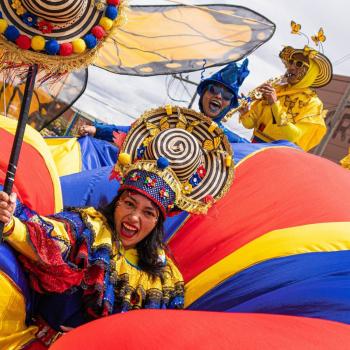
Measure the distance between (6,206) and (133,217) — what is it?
580 mm

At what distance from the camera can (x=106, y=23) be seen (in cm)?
135

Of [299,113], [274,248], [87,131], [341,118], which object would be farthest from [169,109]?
[341,118]

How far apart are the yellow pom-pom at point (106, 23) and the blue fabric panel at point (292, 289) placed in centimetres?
104

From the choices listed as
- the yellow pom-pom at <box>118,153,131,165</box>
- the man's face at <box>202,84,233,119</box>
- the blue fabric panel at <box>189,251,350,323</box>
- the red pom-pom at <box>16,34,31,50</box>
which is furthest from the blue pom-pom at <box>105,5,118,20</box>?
the man's face at <box>202,84,233,119</box>

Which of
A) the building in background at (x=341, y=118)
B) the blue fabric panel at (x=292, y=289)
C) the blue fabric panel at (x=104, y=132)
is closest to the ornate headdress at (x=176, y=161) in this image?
the blue fabric panel at (x=292, y=289)

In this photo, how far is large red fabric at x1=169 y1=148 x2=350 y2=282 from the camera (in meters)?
2.07

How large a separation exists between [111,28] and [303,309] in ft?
3.48

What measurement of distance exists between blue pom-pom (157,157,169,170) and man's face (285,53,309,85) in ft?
7.14

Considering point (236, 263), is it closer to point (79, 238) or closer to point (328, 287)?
point (328, 287)

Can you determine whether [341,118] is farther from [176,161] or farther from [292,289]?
[292,289]

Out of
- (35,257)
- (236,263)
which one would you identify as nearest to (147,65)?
(236,263)

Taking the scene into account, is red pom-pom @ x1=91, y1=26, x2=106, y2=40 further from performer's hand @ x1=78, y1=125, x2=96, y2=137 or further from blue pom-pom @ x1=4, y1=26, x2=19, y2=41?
performer's hand @ x1=78, y1=125, x2=96, y2=137

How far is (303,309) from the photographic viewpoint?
158cm

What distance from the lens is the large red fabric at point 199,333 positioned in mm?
1190
